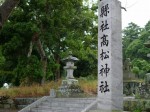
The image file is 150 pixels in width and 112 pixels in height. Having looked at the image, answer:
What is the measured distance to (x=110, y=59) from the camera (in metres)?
8.61

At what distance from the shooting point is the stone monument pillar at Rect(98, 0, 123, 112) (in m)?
8.51

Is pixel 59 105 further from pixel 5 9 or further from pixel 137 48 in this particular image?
pixel 137 48

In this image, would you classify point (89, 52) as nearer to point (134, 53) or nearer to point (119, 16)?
point (134, 53)

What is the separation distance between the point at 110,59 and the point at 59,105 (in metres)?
8.19

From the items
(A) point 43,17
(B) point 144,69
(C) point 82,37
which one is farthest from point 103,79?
(B) point 144,69

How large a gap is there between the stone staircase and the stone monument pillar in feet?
20.5

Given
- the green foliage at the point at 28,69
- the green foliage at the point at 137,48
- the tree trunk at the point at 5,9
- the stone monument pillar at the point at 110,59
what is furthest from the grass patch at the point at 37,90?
the green foliage at the point at 137,48

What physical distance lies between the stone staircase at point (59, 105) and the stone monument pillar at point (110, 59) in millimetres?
6260

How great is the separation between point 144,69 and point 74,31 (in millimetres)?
9992

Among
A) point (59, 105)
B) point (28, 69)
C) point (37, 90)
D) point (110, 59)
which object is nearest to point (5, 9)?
point (59, 105)

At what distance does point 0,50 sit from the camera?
21.1 metres

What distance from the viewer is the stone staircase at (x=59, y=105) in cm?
1516

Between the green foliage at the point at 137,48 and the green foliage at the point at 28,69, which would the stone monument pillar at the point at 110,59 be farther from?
the green foliage at the point at 137,48

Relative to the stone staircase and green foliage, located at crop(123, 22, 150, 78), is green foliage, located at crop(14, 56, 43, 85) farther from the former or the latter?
green foliage, located at crop(123, 22, 150, 78)
